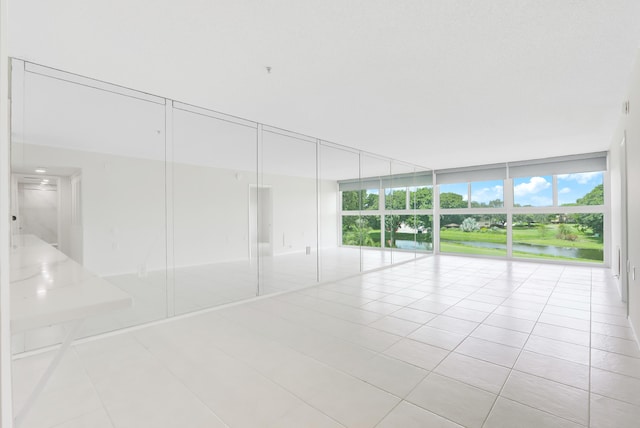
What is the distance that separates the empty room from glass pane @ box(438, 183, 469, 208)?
10.5ft

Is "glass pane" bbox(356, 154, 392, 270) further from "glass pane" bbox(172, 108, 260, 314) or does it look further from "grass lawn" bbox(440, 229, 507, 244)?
"grass lawn" bbox(440, 229, 507, 244)

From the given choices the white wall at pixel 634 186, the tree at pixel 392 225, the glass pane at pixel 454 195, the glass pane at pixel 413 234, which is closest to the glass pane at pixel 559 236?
the glass pane at pixel 454 195

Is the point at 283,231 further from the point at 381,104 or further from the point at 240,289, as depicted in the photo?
the point at 381,104

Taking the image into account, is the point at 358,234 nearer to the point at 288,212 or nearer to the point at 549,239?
the point at 288,212

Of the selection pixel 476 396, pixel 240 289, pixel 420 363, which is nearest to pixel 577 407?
pixel 476 396

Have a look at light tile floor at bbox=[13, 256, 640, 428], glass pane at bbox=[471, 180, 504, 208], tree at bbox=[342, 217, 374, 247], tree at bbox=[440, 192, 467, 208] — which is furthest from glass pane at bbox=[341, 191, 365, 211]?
glass pane at bbox=[471, 180, 504, 208]

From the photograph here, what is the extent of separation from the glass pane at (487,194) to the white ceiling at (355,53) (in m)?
3.97

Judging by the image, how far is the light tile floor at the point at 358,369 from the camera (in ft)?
6.09

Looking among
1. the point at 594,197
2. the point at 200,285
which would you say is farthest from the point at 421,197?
the point at 200,285

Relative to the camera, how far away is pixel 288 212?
194 inches

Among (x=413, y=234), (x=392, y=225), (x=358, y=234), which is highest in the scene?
(x=392, y=225)

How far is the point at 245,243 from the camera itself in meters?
4.27

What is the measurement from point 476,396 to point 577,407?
586 millimetres

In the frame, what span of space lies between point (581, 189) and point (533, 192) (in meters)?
0.92
